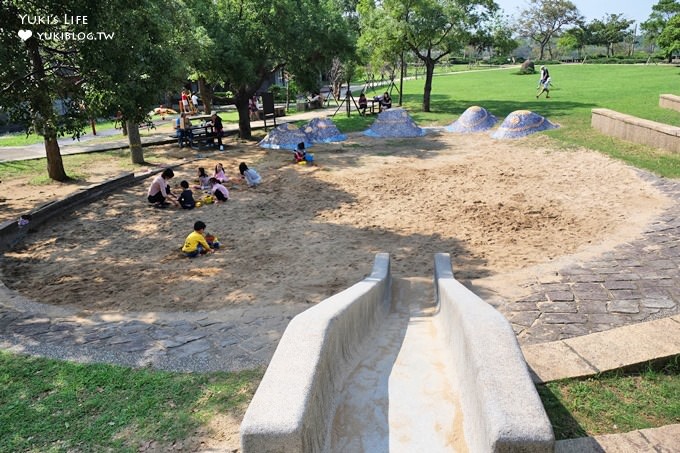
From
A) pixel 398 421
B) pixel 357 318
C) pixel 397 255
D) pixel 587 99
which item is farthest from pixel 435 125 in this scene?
pixel 398 421

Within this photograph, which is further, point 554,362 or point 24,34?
point 24,34

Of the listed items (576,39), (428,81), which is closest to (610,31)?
(576,39)

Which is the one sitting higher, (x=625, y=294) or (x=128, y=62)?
(x=128, y=62)

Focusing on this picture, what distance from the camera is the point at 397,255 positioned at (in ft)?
30.1

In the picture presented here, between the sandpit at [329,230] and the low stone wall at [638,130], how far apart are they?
158 cm

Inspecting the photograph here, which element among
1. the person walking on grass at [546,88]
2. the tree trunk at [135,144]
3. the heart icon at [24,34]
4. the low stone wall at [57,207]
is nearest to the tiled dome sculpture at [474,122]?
the person walking on grass at [546,88]

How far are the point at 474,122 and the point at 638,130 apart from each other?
6.85 metres

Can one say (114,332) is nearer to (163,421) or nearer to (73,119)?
(163,421)

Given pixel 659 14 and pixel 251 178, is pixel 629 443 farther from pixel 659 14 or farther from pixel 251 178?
pixel 659 14

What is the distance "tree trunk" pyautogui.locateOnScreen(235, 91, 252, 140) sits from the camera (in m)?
20.7

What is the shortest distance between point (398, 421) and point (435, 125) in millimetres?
20780

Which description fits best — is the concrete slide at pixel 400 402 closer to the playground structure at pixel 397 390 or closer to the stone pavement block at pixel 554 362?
the playground structure at pixel 397 390

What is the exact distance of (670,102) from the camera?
2006 centimetres

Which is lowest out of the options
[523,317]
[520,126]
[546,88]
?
[523,317]
